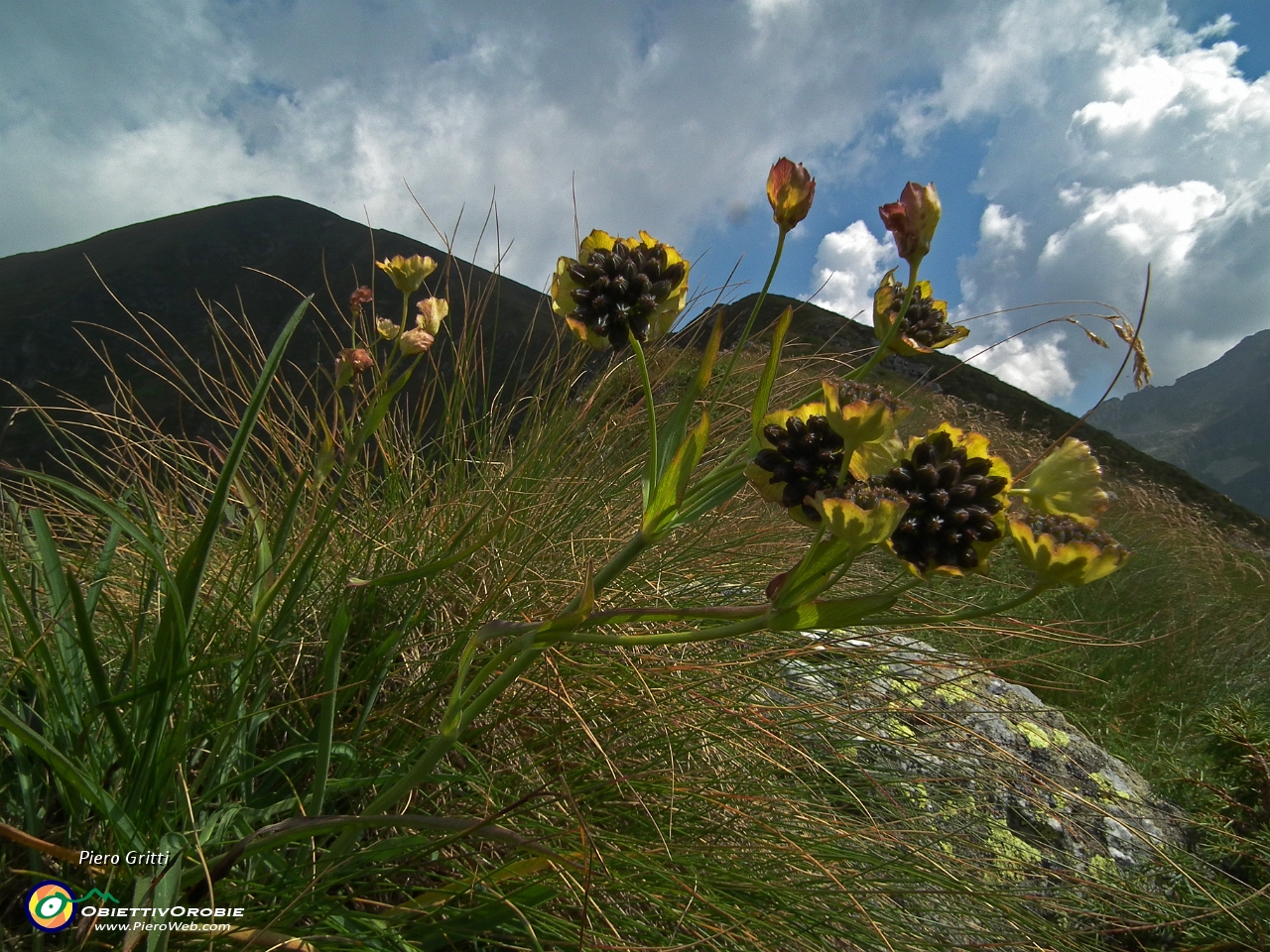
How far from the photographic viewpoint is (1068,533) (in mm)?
686

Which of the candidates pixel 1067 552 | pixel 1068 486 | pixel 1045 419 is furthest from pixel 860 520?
pixel 1045 419

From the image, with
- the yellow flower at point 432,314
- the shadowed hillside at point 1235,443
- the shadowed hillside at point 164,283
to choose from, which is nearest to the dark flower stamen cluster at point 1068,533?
the yellow flower at point 432,314

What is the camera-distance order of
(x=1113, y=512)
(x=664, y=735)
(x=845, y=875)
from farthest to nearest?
(x=1113, y=512) → (x=664, y=735) → (x=845, y=875)

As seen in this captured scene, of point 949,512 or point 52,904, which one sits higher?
point 949,512

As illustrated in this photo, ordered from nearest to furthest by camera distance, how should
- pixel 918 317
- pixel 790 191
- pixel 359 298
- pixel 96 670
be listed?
pixel 96 670 → pixel 790 191 → pixel 918 317 → pixel 359 298

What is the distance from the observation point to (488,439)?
178 cm

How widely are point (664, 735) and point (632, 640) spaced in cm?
69

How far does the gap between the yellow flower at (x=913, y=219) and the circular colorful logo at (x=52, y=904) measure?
126 cm

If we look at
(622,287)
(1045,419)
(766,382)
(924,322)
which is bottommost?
(766,382)

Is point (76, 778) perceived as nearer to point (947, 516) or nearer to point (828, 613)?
point (828, 613)

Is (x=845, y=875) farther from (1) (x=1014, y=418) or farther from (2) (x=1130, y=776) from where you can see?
(1) (x=1014, y=418)

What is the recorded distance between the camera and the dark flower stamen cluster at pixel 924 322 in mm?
1117

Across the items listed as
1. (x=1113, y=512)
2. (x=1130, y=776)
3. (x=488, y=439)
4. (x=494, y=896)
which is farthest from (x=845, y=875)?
(x=1113, y=512)

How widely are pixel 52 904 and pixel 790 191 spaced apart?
128 centimetres
